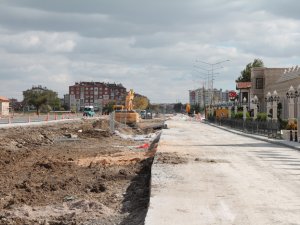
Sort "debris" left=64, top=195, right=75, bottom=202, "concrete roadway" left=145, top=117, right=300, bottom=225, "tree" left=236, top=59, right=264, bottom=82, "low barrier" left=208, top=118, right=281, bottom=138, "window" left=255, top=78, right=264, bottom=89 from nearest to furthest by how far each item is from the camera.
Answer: "concrete roadway" left=145, top=117, right=300, bottom=225 < "debris" left=64, top=195, right=75, bottom=202 < "low barrier" left=208, top=118, right=281, bottom=138 < "window" left=255, top=78, right=264, bottom=89 < "tree" left=236, top=59, right=264, bottom=82

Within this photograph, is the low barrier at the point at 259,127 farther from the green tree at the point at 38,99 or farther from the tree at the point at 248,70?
the green tree at the point at 38,99

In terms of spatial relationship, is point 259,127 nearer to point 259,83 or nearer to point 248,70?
point 259,83

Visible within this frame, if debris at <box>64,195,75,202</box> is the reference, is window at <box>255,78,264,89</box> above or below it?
above

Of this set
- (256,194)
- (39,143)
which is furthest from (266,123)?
(256,194)

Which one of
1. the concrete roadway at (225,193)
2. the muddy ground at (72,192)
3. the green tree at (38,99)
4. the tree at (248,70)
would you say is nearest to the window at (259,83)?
the tree at (248,70)

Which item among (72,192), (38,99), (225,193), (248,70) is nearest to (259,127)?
(72,192)

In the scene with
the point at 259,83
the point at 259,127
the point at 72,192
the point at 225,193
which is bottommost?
the point at 72,192

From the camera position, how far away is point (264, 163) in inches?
684

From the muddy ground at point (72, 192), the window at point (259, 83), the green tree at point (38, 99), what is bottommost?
the muddy ground at point (72, 192)

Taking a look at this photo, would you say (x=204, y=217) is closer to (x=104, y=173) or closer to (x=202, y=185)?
(x=202, y=185)

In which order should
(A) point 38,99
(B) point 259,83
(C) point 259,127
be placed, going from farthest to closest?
(A) point 38,99 → (B) point 259,83 → (C) point 259,127

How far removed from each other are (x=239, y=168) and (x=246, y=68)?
117330mm

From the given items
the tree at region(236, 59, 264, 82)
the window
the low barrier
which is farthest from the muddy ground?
the tree at region(236, 59, 264, 82)

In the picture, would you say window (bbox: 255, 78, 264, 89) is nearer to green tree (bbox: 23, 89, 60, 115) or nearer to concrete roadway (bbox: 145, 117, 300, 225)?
green tree (bbox: 23, 89, 60, 115)
